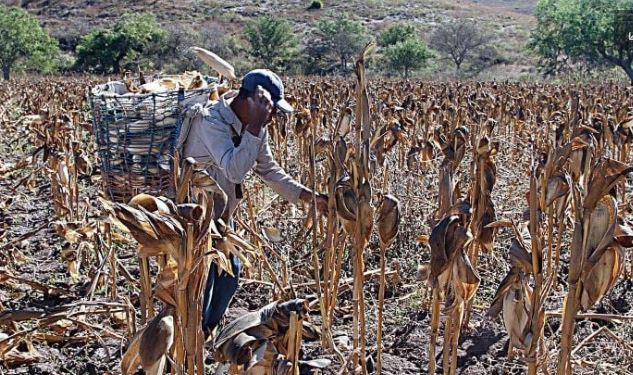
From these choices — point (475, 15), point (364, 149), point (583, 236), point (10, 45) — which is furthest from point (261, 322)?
point (475, 15)

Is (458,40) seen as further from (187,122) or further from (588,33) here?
(187,122)

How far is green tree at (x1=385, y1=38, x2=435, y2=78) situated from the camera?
3862 cm

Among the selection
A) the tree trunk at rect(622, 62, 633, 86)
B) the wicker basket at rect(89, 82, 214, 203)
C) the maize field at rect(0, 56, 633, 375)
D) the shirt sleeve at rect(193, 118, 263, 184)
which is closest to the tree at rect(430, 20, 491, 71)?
the tree trunk at rect(622, 62, 633, 86)

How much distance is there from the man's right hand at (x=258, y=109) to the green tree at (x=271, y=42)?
133 ft

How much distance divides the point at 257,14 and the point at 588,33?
2906 centimetres

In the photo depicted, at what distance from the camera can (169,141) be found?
3176 mm

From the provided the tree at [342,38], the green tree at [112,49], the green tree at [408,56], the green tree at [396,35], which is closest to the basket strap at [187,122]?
the green tree at [408,56]

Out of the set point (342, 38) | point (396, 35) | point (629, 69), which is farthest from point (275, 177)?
point (396, 35)

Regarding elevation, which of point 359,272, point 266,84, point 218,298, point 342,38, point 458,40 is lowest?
point 458,40

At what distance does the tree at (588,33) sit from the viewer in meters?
32.1

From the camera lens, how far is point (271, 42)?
1714 inches

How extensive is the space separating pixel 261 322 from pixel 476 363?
226 centimetres

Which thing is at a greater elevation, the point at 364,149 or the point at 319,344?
the point at 364,149

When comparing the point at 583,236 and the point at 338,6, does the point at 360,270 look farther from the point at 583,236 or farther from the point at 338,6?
the point at 338,6
